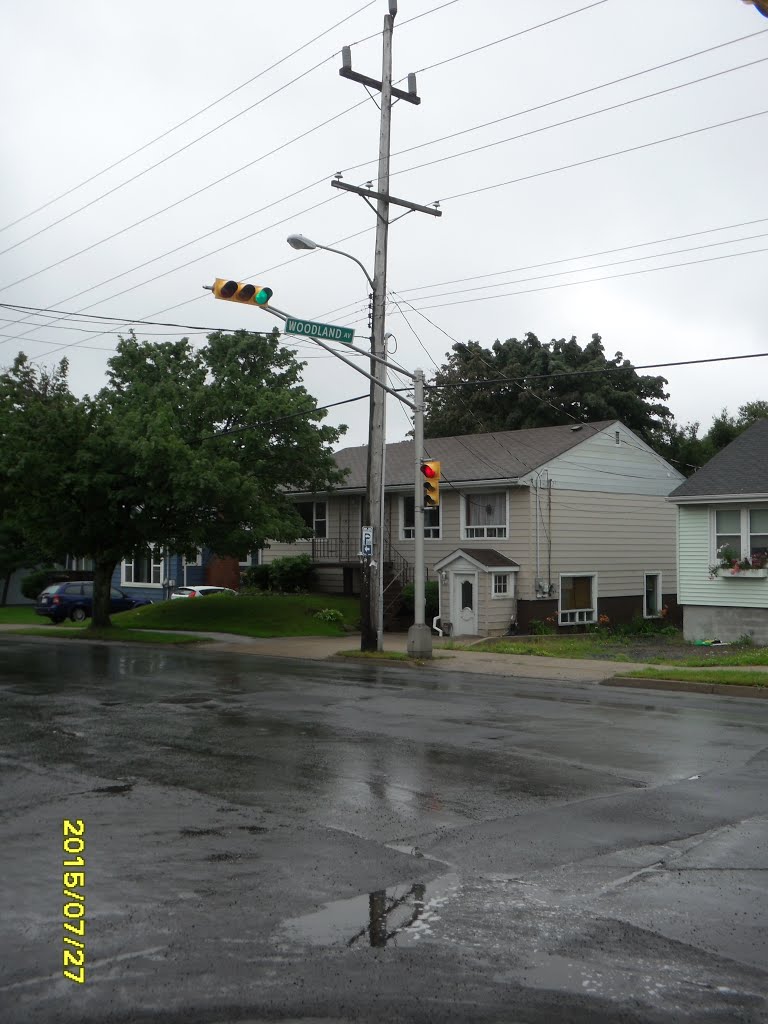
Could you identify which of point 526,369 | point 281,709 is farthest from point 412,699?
point 526,369

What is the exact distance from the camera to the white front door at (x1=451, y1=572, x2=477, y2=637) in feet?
106

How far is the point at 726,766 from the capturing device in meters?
10.5

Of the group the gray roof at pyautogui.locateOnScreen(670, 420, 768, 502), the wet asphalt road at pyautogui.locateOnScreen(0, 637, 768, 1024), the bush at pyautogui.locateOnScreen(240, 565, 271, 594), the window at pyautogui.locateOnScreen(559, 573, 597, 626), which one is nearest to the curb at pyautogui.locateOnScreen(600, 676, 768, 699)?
the wet asphalt road at pyautogui.locateOnScreen(0, 637, 768, 1024)

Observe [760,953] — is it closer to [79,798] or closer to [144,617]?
[79,798]

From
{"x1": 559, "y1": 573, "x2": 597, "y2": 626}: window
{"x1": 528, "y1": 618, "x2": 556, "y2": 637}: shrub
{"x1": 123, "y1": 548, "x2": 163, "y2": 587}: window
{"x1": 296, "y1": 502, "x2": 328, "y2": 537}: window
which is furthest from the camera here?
{"x1": 123, "y1": 548, "x2": 163, "y2": 587}: window

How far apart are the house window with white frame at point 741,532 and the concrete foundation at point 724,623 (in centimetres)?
152

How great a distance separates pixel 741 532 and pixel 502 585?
7.84 metres

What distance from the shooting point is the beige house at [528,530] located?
32938 mm

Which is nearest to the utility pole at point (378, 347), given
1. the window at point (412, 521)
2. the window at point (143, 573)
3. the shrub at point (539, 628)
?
the shrub at point (539, 628)

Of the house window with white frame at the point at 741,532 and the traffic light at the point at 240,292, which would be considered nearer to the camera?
the traffic light at the point at 240,292

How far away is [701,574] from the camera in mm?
28781

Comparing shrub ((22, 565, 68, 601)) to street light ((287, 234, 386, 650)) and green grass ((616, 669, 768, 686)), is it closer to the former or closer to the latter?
street light ((287, 234, 386, 650))

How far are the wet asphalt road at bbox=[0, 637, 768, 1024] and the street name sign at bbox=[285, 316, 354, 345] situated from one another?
9.10m

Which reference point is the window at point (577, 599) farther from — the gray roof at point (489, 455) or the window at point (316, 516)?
the window at point (316, 516)
